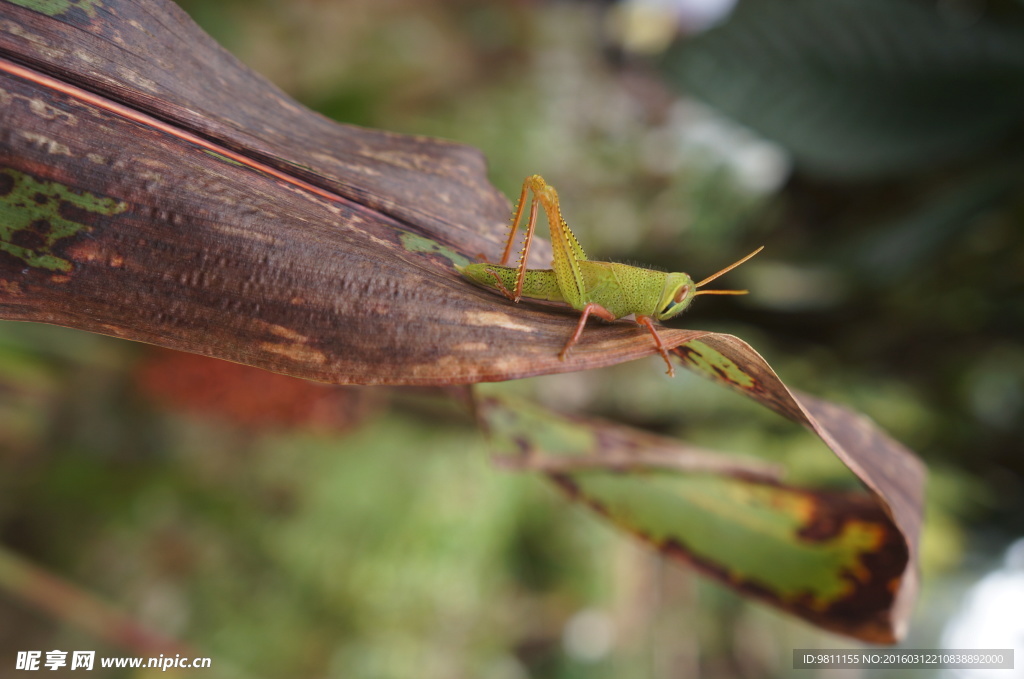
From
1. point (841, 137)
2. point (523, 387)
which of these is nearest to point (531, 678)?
point (523, 387)

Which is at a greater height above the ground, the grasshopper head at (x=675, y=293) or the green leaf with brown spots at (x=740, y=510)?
the grasshopper head at (x=675, y=293)

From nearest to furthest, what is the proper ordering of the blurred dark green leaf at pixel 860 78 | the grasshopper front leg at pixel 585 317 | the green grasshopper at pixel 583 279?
the grasshopper front leg at pixel 585 317, the green grasshopper at pixel 583 279, the blurred dark green leaf at pixel 860 78

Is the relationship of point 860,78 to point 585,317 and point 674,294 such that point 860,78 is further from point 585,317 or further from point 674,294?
point 585,317

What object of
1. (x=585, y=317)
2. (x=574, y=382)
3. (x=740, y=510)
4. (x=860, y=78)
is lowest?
(x=740, y=510)

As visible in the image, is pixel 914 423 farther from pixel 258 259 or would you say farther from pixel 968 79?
pixel 258 259

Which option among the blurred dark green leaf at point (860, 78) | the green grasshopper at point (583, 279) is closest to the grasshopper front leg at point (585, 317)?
the green grasshopper at point (583, 279)

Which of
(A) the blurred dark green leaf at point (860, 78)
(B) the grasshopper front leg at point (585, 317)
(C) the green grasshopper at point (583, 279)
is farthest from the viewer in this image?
(A) the blurred dark green leaf at point (860, 78)

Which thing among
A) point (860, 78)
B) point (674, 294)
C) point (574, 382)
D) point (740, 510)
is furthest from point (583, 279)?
point (574, 382)

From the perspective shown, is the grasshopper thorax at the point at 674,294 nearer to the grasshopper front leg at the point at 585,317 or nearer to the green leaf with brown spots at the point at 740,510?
the grasshopper front leg at the point at 585,317
